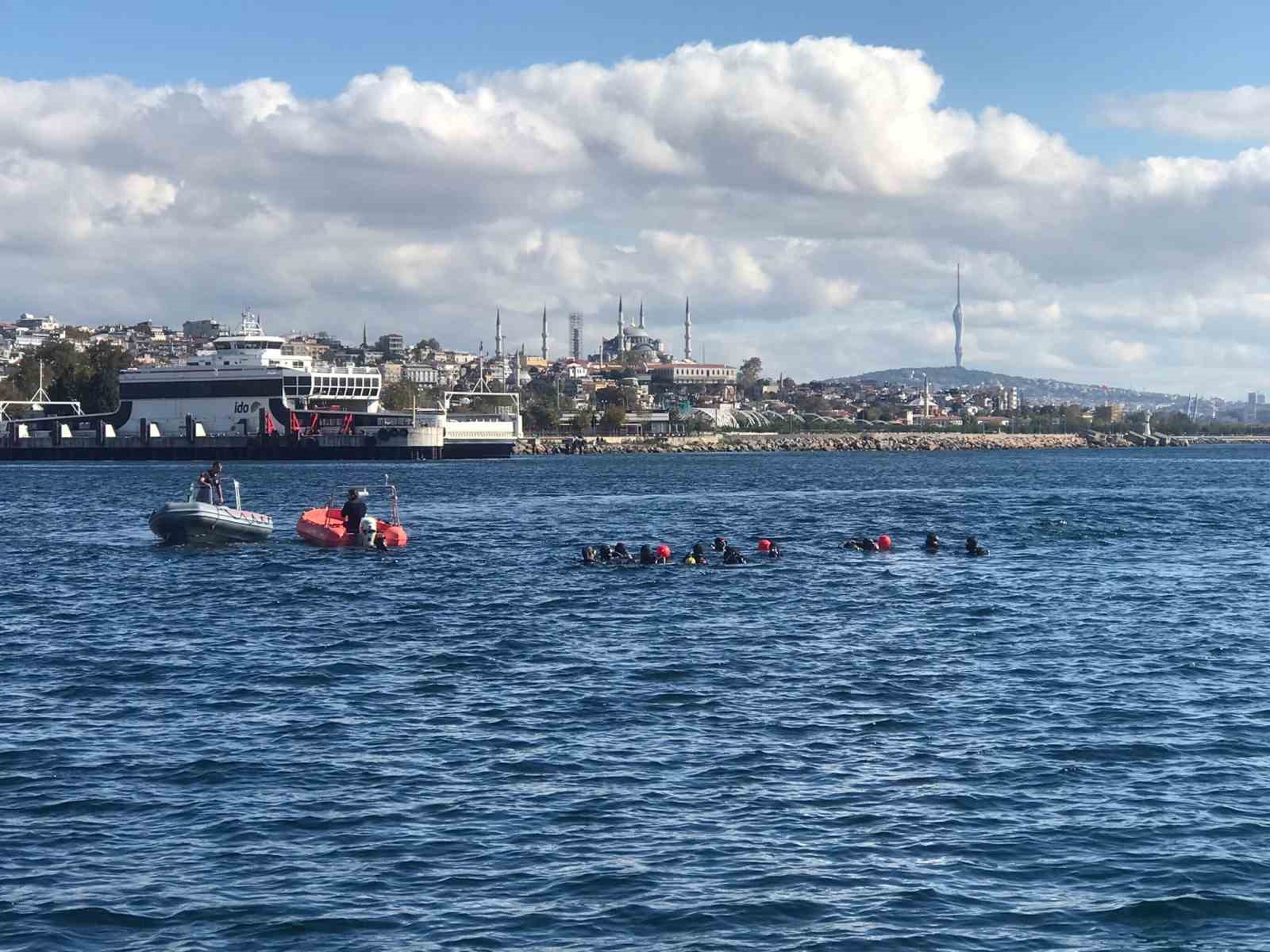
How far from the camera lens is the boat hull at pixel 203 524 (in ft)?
188

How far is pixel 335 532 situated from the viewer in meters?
57.5

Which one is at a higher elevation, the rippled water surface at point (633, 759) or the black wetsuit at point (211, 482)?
the black wetsuit at point (211, 482)

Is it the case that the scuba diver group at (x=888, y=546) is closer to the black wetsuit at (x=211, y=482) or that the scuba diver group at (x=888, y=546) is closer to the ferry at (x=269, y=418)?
the black wetsuit at (x=211, y=482)

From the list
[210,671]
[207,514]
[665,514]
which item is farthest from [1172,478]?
[210,671]

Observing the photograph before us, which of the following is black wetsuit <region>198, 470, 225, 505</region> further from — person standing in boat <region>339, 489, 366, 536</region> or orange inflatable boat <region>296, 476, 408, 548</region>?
person standing in boat <region>339, 489, 366, 536</region>

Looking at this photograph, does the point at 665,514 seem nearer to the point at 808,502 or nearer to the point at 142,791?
the point at 808,502

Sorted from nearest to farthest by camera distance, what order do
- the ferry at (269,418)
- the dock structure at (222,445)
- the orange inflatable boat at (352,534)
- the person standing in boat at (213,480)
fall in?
1. the orange inflatable boat at (352,534)
2. the person standing in boat at (213,480)
3. the dock structure at (222,445)
4. the ferry at (269,418)

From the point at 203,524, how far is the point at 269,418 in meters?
135

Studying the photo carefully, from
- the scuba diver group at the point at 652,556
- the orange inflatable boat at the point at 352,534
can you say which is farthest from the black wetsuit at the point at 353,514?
the scuba diver group at the point at 652,556

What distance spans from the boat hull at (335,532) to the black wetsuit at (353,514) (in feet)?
0.66

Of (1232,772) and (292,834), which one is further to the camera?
(1232,772)

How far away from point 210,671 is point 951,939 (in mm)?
19081

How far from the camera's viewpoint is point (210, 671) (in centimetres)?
3030

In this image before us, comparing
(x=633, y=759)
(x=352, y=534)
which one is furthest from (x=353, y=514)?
(x=633, y=759)
